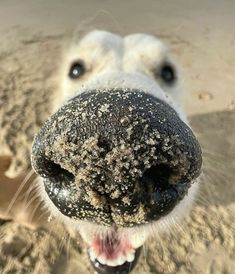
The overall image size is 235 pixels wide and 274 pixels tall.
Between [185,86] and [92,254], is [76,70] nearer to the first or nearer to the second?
[185,86]

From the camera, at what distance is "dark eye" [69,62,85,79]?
3.24m

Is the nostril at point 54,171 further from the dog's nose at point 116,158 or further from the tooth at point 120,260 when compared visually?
the tooth at point 120,260

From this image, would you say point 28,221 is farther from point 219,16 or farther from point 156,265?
point 219,16

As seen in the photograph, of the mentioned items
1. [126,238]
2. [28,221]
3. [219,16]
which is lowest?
[219,16]

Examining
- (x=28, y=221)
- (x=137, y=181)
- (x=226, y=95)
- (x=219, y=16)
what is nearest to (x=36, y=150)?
(x=137, y=181)

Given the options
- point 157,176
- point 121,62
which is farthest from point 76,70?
point 157,176

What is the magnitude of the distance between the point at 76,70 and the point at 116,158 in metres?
1.84

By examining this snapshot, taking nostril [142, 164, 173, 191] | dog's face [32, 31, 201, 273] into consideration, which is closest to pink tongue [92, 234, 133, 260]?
dog's face [32, 31, 201, 273]

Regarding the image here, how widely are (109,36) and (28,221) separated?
144 cm

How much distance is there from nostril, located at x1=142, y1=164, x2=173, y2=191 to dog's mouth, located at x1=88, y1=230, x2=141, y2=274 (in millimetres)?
767

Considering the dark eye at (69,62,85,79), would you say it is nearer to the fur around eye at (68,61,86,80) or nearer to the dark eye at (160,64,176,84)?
the fur around eye at (68,61,86,80)

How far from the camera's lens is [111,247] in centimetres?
242

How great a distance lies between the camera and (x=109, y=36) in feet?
11.2

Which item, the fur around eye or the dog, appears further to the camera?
the fur around eye
